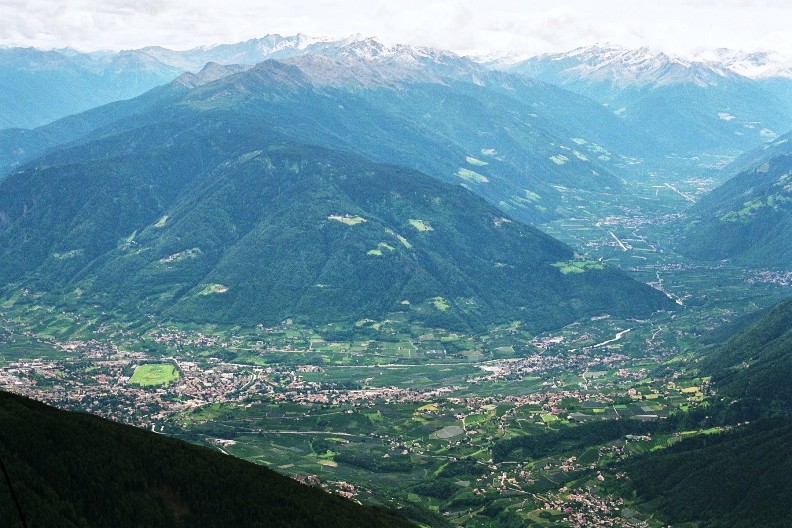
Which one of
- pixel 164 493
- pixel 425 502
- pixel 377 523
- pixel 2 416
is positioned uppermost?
pixel 2 416

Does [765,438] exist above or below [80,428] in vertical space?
below

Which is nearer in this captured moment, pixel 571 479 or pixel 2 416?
pixel 2 416

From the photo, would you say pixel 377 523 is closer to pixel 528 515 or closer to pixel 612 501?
pixel 528 515

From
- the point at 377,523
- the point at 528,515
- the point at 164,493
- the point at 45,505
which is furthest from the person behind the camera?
the point at 528,515

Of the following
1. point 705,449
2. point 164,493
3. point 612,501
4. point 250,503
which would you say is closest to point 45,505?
point 164,493

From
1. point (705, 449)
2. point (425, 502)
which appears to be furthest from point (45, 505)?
point (705, 449)

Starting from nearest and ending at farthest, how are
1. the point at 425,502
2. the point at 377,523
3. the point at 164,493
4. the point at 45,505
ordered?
the point at 45,505 → the point at 164,493 → the point at 377,523 → the point at 425,502
